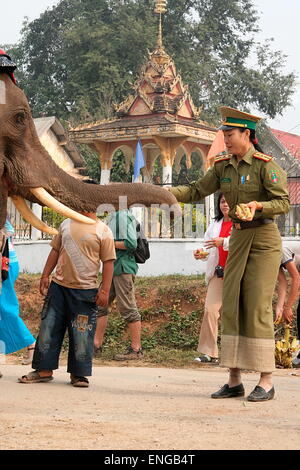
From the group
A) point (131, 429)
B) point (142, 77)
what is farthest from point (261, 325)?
point (142, 77)

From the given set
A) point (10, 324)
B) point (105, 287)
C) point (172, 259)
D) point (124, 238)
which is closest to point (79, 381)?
point (105, 287)

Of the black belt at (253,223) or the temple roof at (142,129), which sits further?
the temple roof at (142,129)

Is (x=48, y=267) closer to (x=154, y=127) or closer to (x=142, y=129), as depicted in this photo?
(x=154, y=127)

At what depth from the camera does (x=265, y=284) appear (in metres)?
6.17

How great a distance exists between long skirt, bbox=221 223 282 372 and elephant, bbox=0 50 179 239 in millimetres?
963

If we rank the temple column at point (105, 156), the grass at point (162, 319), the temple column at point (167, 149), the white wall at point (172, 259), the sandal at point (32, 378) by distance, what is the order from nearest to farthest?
the sandal at point (32, 378) → the grass at point (162, 319) → the white wall at point (172, 259) → the temple column at point (167, 149) → the temple column at point (105, 156)

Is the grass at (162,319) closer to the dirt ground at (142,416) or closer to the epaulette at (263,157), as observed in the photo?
the dirt ground at (142,416)

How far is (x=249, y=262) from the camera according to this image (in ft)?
20.4

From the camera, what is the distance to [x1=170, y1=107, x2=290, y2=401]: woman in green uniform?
6109mm

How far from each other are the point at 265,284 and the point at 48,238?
1212 cm

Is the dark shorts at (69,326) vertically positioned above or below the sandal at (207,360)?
above

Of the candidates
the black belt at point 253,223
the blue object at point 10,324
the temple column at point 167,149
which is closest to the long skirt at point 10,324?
the blue object at point 10,324

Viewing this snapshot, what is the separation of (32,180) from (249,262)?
190 centimetres

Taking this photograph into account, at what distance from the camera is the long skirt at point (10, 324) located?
794cm
